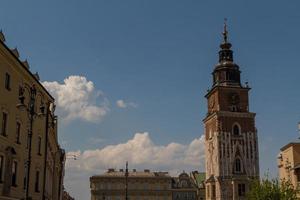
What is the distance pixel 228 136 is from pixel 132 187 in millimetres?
48723

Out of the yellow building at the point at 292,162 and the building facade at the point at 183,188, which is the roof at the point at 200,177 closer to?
the building facade at the point at 183,188

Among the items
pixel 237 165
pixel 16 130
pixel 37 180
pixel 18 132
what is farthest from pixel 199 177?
pixel 16 130

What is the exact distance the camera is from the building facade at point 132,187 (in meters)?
135

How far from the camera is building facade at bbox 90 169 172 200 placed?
135 m

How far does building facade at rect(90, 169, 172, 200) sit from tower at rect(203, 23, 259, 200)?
129ft

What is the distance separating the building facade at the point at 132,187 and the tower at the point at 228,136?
3925cm

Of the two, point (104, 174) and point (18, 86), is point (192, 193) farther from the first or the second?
point (18, 86)

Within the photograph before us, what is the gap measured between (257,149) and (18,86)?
71.4 meters

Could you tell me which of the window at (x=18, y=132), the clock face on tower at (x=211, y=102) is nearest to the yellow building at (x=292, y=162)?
the window at (x=18, y=132)

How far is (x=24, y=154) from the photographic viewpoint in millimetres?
33969

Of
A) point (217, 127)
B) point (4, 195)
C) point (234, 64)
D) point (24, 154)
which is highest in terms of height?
point (234, 64)

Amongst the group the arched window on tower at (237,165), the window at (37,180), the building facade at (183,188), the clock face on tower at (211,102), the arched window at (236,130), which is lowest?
the window at (37,180)

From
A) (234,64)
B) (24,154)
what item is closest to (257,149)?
(234,64)

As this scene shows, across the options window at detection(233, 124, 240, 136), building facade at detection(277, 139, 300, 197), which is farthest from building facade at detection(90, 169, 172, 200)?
building facade at detection(277, 139, 300, 197)
